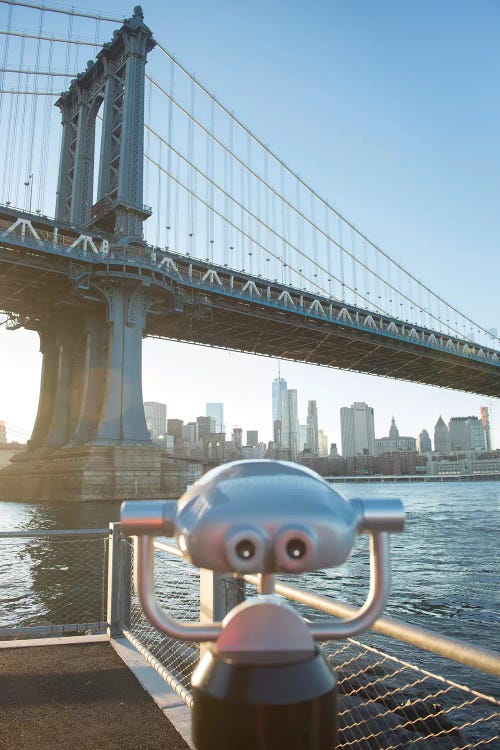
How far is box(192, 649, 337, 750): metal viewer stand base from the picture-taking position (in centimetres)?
74

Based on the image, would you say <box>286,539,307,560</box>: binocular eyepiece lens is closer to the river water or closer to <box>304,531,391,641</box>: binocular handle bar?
<box>304,531,391,641</box>: binocular handle bar

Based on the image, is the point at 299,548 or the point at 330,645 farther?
the point at 330,645

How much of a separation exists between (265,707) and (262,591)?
0.17m

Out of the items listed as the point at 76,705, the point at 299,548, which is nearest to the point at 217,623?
the point at 299,548

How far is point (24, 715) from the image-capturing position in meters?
2.85

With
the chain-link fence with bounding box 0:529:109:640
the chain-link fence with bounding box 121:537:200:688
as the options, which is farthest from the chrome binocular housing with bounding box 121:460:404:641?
the chain-link fence with bounding box 0:529:109:640

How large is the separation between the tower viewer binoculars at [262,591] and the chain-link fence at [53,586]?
387cm

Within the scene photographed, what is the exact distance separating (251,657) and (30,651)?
376cm

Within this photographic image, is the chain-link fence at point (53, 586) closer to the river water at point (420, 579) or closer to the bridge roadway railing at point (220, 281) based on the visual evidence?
the river water at point (420, 579)

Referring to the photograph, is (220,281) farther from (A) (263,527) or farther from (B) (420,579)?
(A) (263,527)

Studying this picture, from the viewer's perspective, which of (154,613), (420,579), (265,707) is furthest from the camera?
(420,579)

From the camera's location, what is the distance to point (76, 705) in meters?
2.97

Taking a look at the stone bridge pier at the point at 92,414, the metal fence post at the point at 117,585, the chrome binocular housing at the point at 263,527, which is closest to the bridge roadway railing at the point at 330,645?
A: the metal fence post at the point at 117,585

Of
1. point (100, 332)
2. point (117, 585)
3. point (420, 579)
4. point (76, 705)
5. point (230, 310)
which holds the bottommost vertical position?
point (420, 579)
